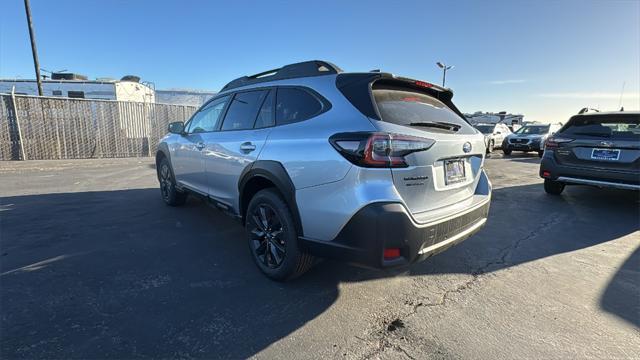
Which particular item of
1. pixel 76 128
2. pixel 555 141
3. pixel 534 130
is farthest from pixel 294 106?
pixel 534 130

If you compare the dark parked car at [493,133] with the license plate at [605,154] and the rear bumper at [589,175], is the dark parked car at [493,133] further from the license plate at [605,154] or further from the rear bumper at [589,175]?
the license plate at [605,154]

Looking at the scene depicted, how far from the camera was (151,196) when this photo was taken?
6.43 metres

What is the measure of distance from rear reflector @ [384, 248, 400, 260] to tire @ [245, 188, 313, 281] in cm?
71

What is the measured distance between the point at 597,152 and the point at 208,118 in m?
5.98

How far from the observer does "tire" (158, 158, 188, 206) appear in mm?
5355

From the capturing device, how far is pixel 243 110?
3.66 metres

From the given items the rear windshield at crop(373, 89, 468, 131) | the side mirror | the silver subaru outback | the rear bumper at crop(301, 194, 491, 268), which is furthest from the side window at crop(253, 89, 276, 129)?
the side mirror

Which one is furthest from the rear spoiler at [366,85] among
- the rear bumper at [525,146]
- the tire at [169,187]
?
the rear bumper at [525,146]

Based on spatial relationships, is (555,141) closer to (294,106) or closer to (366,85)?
(366,85)

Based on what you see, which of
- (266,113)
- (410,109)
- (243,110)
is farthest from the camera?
(243,110)

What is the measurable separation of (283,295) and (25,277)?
93.3 inches

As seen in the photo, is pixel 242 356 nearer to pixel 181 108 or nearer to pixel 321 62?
pixel 321 62

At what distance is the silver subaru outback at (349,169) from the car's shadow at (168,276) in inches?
17.1

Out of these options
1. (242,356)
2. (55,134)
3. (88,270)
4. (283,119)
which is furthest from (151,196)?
(55,134)
